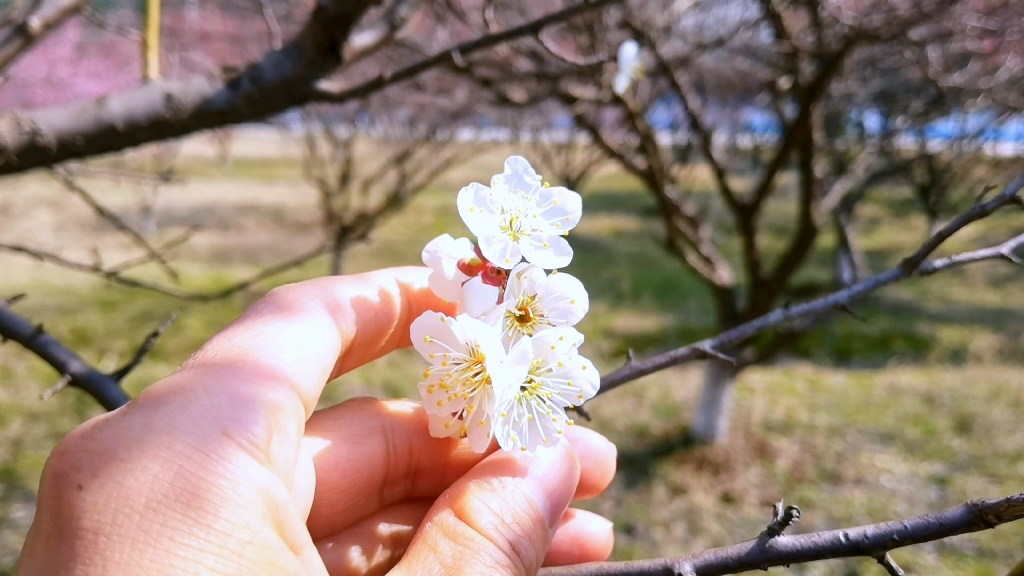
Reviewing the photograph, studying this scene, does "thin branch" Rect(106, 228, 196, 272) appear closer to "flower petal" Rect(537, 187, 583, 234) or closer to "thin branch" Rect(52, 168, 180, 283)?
"thin branch" Rect(52, 168, 180, 283)

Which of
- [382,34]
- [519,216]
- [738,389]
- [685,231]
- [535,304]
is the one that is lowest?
[738,389]

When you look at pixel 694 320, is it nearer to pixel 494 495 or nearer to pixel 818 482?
pixel 818 482

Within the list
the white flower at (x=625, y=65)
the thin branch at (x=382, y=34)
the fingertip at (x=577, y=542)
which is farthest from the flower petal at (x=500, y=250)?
the white flower at (x=625, y=65)

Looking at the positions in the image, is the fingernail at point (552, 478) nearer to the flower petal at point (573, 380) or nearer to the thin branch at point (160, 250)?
the flower petal at point (573, 380)

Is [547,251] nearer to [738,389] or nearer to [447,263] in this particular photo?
[447,263]

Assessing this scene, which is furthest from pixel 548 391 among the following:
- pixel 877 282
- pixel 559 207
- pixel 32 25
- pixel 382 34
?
pixel 32 25

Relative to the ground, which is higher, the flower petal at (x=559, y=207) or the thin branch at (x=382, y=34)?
the thin branch at (x=382, y=34)

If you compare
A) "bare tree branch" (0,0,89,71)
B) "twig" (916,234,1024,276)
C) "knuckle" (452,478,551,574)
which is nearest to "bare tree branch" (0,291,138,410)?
"knuckle" (452,478,551,574)
